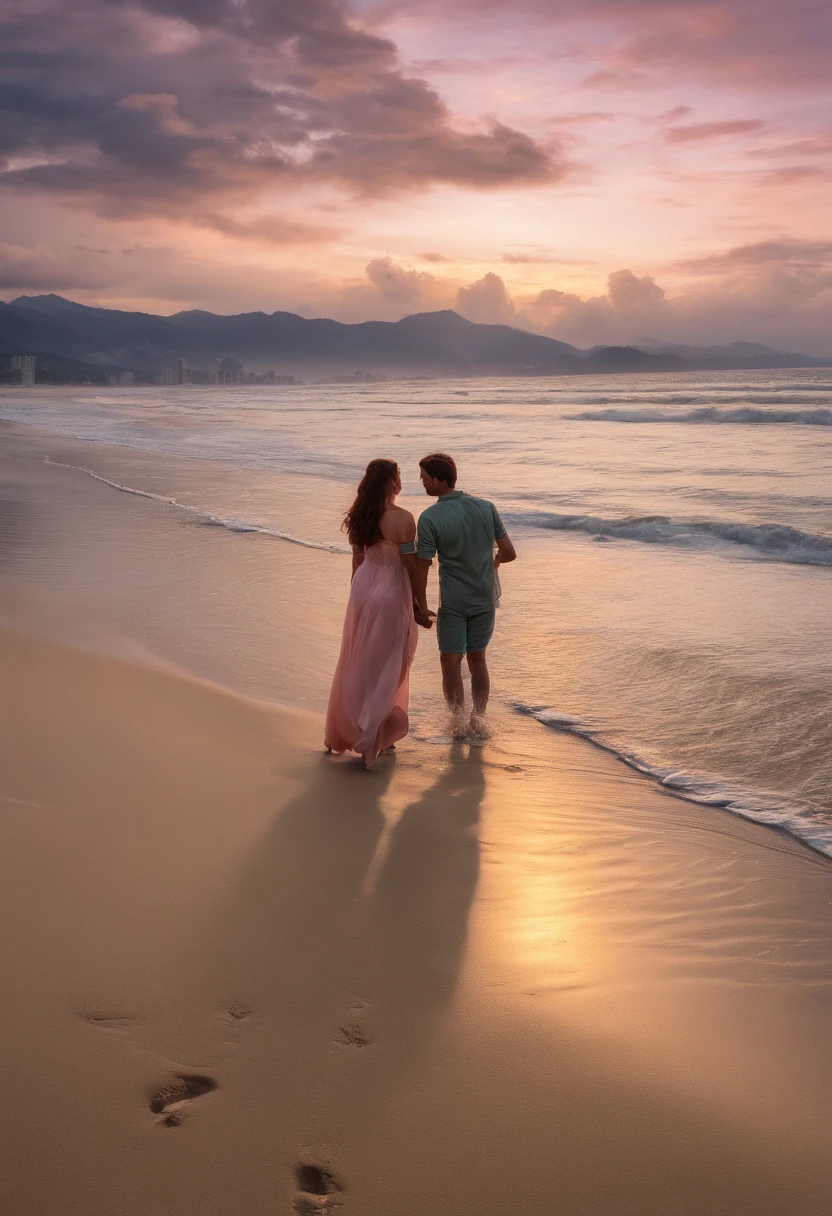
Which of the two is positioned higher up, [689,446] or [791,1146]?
[689,446]

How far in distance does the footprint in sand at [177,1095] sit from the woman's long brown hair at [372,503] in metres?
3.30

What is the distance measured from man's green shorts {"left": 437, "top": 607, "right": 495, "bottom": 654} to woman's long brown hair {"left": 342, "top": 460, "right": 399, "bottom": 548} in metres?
0.75

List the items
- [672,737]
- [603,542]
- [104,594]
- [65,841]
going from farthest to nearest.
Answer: [603,542]
[104,594]
[672,737]
[65,841]

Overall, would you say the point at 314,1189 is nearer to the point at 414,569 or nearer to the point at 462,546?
the point at 414,569

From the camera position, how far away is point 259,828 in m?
4.48

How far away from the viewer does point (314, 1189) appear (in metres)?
2.36

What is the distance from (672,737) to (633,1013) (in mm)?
3202

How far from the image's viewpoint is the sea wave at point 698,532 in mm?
13055

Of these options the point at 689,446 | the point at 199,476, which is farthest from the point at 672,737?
the point at 689,446

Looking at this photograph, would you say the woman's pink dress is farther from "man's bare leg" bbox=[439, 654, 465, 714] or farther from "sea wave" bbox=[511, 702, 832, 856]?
"sea wave" bbox=[511, 702, 832, 856]

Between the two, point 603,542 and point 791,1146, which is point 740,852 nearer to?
point 791,1146

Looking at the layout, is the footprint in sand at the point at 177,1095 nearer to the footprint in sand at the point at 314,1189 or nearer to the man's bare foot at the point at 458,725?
the footprint in sand at the point at 314,1189

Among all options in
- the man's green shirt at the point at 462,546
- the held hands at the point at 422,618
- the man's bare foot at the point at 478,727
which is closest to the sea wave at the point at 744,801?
the man's bare foot at the point at 478,727

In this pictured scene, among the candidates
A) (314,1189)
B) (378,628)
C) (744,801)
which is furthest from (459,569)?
(314,1189)
